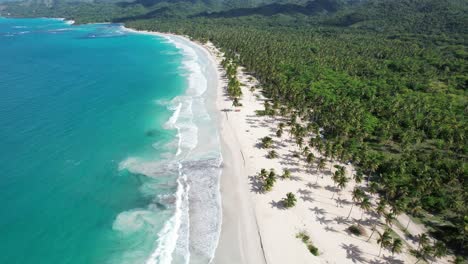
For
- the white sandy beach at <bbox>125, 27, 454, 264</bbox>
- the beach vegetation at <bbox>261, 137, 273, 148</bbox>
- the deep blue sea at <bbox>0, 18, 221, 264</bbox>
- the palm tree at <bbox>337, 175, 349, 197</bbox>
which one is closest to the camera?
the white sandy beach at <bbox>125, 27, 454, 264</bbox>

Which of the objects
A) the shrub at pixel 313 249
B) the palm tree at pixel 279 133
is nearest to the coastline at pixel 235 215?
the shrub at pixel 313 249

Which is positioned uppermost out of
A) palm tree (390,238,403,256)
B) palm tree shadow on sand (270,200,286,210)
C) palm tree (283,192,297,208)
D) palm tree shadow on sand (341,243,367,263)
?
palm tree (390,238,403,256)

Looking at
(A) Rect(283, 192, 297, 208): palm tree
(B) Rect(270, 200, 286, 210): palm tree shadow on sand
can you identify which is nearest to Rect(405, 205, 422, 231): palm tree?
(A) Rect(283, 192, 297, 208): palm tree

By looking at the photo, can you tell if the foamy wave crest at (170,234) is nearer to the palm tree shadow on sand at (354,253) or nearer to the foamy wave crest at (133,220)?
the foamy wave crest at (133,220)

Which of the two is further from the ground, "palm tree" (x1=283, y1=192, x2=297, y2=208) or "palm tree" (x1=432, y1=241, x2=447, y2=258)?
"palm tree" (x1=432, y1=241, x2=447, y2=258)

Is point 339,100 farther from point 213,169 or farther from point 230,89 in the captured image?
point 213,169

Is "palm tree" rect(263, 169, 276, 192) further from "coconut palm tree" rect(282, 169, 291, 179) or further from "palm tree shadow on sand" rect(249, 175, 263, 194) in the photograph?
"coconut palm tree" rect(282, 169, 291, 179)
